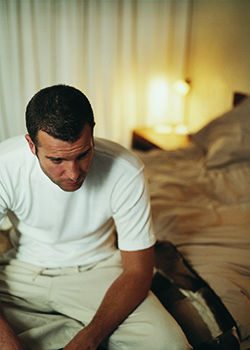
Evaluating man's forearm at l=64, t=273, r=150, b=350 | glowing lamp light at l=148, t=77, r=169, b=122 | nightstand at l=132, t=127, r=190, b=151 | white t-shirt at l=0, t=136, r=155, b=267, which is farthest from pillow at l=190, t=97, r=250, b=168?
glowing lamp light at l=148, t=77, r=169, b=122

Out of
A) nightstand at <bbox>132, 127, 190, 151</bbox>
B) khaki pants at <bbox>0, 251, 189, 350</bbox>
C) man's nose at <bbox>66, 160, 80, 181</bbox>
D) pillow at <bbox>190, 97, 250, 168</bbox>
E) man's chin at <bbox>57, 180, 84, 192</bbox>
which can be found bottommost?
nightstand at <bbox>132, 127, 190, 151</bbox>

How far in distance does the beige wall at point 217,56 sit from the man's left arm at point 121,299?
205 cm

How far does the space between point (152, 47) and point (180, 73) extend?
40 centimetres

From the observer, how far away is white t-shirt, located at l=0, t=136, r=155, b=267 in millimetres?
1131

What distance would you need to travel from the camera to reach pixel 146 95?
148 inches

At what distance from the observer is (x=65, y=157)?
3.23ft

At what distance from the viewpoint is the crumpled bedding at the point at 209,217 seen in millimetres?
1224

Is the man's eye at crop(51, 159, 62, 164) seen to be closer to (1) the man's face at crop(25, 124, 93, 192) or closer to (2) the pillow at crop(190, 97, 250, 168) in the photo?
(1) the man's face at crop(25, 124, 93, 192)

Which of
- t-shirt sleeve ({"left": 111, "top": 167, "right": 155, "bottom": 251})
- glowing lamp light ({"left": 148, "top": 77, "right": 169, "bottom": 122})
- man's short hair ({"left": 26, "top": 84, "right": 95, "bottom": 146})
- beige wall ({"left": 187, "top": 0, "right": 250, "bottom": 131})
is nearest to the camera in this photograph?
man's short hair ({"left": 26, "top": 84, "right": 95, "bottom": 146})

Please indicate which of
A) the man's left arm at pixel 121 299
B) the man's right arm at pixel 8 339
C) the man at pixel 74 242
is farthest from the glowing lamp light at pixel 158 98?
the man's right arm at pixel 8 339

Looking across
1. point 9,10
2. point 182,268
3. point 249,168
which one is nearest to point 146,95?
point 9,10

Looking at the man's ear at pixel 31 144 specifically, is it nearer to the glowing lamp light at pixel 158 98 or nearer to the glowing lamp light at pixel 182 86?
the glowing lamp light at pixel 182 86

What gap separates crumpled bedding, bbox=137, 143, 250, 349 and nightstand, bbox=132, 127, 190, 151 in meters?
0.57

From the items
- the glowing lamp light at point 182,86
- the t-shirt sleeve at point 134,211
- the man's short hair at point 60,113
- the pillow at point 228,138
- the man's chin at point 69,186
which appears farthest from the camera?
the glowing lamp light at point 182,86
